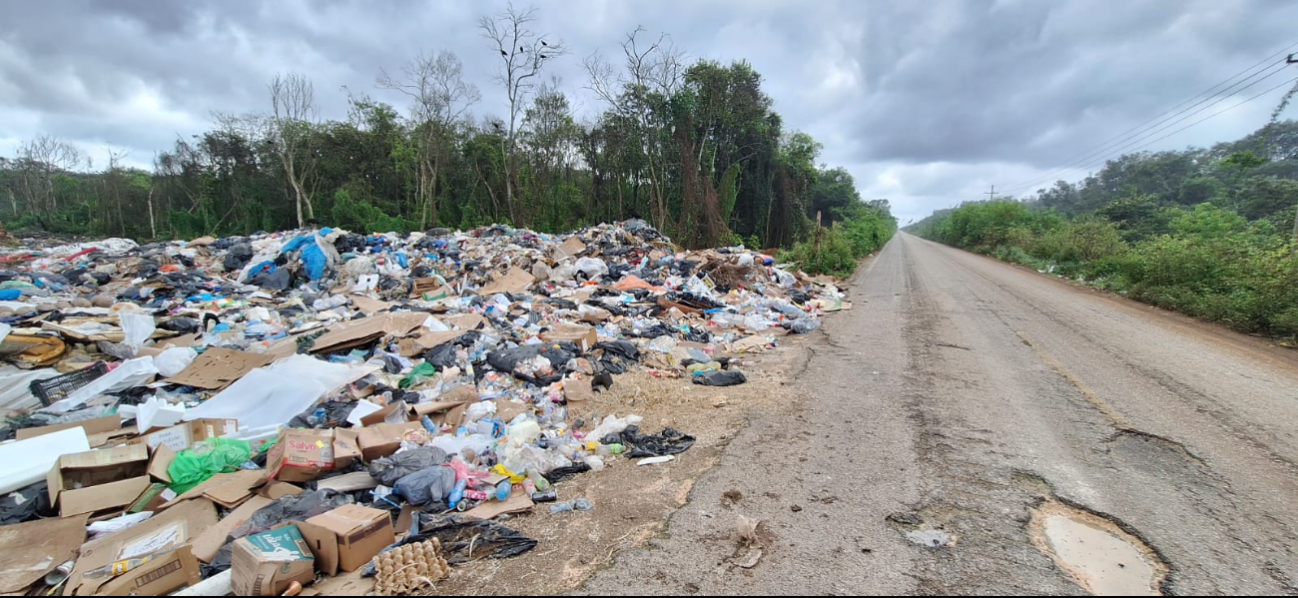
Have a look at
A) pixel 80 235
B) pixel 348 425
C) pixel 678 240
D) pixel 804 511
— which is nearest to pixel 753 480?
pixel 804 511

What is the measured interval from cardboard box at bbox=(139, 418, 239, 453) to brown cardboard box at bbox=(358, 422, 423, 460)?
1089 millimetres

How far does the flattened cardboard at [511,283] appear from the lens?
30.0 ft

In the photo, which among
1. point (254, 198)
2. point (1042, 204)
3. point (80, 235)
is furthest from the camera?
point (1042, 204)

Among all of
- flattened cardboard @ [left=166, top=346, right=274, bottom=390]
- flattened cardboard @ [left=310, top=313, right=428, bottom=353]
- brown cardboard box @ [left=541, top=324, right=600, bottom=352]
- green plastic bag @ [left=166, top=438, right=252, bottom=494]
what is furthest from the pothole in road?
flattened cardboard @ [left=166, top=346, right=274, bottom=390]

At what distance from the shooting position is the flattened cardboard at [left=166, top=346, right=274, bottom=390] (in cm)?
469

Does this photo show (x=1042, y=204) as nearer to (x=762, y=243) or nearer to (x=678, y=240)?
(x=762, y=243)

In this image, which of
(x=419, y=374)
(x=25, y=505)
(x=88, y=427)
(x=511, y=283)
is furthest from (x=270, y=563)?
(x=511, y=283)

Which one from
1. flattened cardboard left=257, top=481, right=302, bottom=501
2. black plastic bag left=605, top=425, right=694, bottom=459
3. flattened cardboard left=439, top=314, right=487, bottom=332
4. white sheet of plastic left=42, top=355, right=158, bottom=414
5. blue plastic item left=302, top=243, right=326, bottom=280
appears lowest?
flattened cardboard left=257, top=481, right=302, bottom=501

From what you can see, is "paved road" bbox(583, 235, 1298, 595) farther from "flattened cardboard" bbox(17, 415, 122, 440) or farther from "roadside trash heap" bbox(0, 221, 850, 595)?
"flattened cardboard" bbox(17, 415, 122, 440)

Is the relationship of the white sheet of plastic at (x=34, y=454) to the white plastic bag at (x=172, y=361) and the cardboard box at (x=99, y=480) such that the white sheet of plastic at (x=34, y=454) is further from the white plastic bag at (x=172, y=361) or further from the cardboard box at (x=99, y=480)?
the white plastic bag at (x=172, y=361)

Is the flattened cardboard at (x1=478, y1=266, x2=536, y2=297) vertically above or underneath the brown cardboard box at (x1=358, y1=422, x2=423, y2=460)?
above

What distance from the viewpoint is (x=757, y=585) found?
2.06 meters

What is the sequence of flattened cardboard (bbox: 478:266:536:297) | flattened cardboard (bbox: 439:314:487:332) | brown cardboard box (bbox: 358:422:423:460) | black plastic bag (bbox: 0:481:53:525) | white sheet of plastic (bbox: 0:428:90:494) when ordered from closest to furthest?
black plastic bag (bbox: 0:481:53:525), white sheet of plastic (bbox: 0:428:90:494), brown cardboard box (bbox: 358:422:423:460), flattened cardboard (bbox: 439:314:487:332), flattened cardboard (bbox: 478:266:536:297)

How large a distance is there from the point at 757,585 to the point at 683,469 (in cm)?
117
